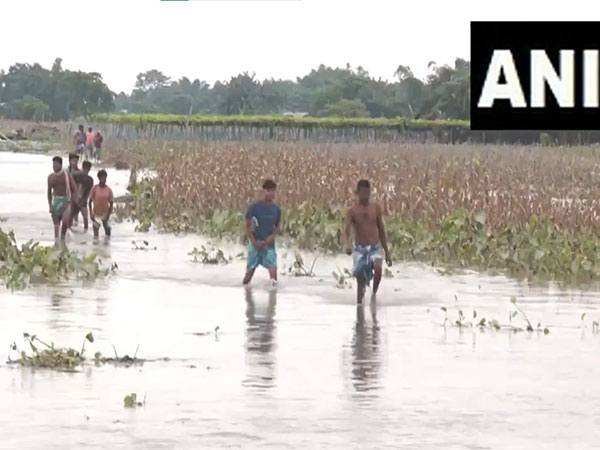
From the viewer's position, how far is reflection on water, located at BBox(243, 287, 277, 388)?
11535 millimetres

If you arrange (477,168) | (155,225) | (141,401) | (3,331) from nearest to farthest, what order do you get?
(141,401) < (3,331) < (155,225) < (477,168)

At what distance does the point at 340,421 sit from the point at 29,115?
135 metres

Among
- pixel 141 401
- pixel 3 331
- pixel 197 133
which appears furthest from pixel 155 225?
pixel 197 133

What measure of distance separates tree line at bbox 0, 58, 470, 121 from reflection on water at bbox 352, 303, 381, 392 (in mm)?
73812

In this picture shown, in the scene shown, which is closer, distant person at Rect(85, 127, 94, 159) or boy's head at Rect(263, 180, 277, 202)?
boy's head at Rect(263, 180, 277, 202)

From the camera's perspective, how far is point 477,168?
32.9 m

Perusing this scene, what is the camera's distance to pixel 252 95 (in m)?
125

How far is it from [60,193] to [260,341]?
1054 centimetres

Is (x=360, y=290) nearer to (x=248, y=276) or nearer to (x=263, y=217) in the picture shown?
(x=263, y=217)

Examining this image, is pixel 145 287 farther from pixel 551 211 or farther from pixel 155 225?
pixel 155 225

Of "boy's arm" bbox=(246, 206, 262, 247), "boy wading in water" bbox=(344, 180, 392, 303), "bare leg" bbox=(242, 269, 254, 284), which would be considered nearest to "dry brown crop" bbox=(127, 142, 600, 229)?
"bare leg" bbox=(242, 269, 254, 284)

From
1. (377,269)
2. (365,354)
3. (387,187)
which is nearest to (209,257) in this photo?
(377,269)

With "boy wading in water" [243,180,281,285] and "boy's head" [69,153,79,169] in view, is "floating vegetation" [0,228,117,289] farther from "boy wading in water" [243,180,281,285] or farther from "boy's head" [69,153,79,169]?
"boy's head" [69,153,79,169]

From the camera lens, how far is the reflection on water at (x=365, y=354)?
37.4ft
